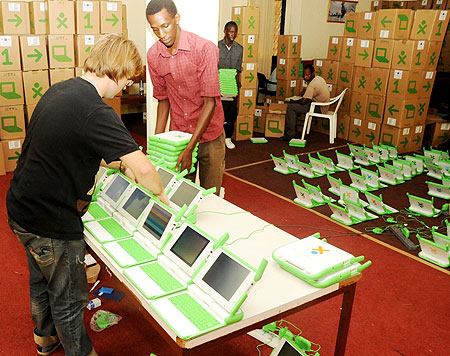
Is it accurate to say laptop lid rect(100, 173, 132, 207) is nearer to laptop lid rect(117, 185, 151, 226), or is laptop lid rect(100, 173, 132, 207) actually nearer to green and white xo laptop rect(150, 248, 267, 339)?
laptop lid rect(117, 185, 151, 226)

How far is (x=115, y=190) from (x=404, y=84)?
5051 mm

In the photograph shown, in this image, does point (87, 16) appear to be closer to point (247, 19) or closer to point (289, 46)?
point (247, 19)

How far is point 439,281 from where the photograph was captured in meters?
3.13

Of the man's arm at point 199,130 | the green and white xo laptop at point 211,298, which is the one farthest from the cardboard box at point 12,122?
the green and white xo laptop at point 211,298

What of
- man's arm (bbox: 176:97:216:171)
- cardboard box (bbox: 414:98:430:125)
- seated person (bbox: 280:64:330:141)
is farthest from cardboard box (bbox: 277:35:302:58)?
man's arm (bbox: 176:97:216:171)

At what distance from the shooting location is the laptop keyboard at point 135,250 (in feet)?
5.81

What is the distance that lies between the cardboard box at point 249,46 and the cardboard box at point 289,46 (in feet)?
3.18

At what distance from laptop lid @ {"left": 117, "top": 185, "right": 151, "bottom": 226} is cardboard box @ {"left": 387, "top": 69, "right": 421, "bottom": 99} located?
505 cm

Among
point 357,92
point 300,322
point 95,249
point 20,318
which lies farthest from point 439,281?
point 357,92

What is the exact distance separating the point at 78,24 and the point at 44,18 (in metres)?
0.36

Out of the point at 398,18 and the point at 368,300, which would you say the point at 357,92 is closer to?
the point at 398,18

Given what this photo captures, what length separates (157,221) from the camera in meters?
1.88

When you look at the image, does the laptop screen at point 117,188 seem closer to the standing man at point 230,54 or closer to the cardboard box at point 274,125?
the standing man at point 230,54

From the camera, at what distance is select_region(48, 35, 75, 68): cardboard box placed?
16.4 feet
